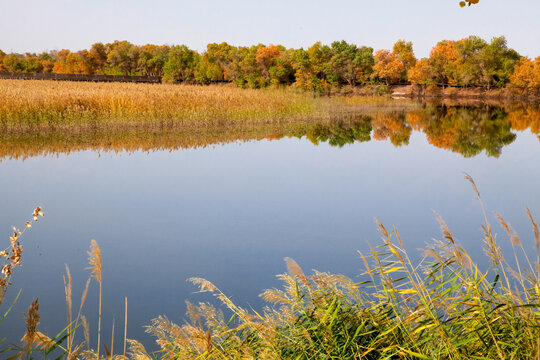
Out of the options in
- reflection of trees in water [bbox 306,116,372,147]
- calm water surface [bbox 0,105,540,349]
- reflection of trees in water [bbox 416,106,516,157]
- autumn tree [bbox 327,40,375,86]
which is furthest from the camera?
autumn tree [bbox 327,40,375,86]

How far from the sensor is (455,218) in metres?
8.38

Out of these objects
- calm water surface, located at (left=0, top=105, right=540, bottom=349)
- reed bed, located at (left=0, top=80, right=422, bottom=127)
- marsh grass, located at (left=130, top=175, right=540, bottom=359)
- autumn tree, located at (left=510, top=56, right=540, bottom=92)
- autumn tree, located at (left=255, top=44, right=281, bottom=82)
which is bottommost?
calm water surface, located at (left=0, top=105, right=540, bottom=349)

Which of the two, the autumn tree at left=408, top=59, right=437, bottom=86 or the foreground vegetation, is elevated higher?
the autumn tree at left=408, top=59, right=437, bottom=86

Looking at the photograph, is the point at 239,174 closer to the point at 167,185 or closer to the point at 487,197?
the point at 167,185

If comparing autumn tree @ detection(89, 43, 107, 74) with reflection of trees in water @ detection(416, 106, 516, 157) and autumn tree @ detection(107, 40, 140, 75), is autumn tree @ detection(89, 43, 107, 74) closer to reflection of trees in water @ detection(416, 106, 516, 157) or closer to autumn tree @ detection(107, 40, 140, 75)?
autumn tree @ detection(107, 40, 140, 75)

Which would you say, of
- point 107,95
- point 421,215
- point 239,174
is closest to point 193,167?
point 239,174

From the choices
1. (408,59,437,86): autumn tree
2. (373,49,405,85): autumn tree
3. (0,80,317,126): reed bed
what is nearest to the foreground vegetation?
(0,80,317,126): reed bed

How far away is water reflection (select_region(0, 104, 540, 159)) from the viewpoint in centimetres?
1502

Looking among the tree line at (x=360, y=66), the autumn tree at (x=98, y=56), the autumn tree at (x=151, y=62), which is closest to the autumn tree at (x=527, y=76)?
the tree line at (x=360, y=66)

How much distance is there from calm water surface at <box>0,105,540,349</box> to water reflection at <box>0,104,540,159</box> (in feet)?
4.14

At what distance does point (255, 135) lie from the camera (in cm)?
1927

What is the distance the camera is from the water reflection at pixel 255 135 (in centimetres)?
1502

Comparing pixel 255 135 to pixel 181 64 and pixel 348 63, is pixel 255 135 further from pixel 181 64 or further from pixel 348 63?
pixel 181 64

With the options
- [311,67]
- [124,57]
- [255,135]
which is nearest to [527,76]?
[311,67]
